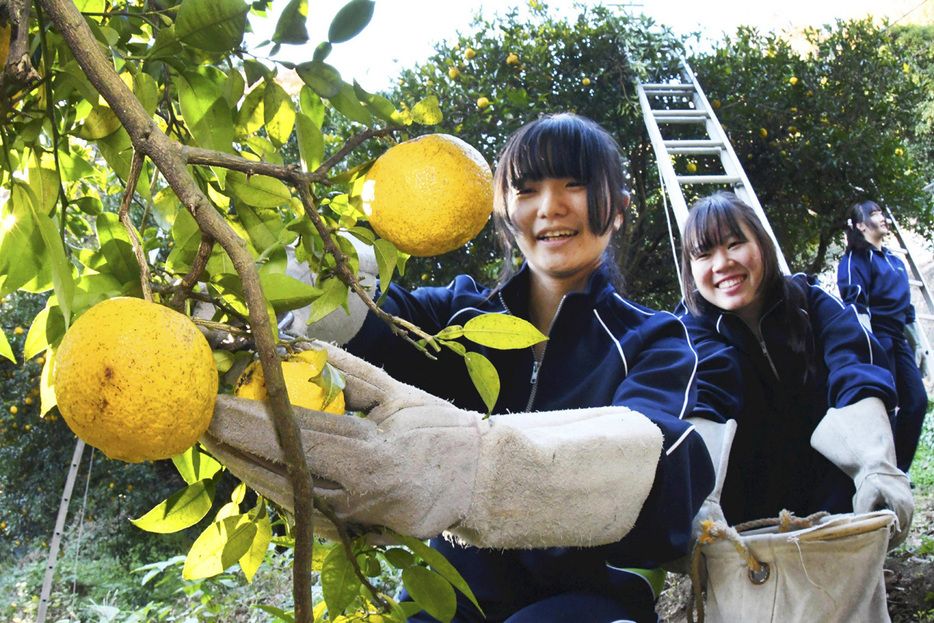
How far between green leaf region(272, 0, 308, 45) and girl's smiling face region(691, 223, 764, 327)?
2.30 m

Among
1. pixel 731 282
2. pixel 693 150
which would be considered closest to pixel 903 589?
pixel 731 282

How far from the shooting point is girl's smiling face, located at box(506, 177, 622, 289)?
5.53 feet

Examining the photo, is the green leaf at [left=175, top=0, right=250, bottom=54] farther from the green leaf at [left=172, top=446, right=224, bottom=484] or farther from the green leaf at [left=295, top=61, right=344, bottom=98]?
the green leaf at [left=172, top=446, right=224, bottom=484]

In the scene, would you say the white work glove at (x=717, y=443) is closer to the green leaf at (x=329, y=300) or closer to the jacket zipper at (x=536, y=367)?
the jacket zipper at (x=536, y=367)

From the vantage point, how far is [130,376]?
1.86 feet

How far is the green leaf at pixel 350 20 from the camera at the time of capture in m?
0.71

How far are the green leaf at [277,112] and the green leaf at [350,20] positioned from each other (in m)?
0.14

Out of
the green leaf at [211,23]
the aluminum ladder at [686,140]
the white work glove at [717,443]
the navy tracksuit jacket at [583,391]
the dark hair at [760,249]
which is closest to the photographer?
the green leaf at [211,23]

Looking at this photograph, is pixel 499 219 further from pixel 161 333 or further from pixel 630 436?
pixel 161 333

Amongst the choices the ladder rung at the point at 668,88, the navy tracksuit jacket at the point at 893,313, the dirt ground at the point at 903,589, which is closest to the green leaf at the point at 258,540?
the dirt ground at the point at 903,589

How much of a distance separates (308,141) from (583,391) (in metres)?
0.97

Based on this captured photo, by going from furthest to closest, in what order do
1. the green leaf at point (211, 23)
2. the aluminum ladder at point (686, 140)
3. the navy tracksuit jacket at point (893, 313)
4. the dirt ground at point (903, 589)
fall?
the aluminum ladder at point (686, 140) < the navy tracksuit jacket at point (893, 313) < the dirt ground at point (903, 589) < the green leaf at point (211, 23)

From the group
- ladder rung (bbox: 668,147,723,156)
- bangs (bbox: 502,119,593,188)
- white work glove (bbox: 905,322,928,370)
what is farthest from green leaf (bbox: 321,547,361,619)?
white work glove (bbox: 905,322,928,370)

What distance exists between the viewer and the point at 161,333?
58 cm
